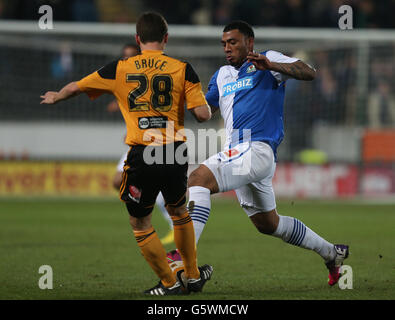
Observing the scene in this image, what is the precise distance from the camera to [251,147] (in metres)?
6.09

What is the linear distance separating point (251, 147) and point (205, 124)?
Result: 1107 centimetres

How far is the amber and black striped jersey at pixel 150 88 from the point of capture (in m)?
5.28

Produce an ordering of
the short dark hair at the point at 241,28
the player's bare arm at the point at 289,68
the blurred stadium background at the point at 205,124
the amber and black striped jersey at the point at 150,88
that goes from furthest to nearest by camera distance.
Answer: the blurred stadium background at the point at 205,124 → the short dark hair at the point at 241,28 → the player's bare arm at the point at 289,68 → the amber and black striped jersey at the point at 150,88

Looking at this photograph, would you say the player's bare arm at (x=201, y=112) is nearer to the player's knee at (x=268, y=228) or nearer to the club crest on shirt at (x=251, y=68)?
the club crest on shirt at (x=251, y=68)

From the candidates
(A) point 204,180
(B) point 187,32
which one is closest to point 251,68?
(A) point 204,180

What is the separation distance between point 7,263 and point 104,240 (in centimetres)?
249

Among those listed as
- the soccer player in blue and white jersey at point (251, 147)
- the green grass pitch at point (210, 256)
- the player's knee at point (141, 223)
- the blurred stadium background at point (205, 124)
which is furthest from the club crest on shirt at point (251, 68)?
the blurred stadium background at point (205, 124)

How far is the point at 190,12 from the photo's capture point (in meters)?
19.8

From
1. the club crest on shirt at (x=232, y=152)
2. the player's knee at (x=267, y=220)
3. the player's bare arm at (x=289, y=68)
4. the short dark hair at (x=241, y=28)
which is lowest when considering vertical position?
the player's knee at (x=267, y=220)

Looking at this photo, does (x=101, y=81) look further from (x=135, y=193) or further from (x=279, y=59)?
(x=279, y=59)

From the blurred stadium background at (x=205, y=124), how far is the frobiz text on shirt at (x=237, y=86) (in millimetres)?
10290

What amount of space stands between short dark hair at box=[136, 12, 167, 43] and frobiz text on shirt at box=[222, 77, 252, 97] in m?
1.20

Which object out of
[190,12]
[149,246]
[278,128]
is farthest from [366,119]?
[149,246]

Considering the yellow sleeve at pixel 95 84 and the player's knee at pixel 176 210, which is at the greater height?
the yellow sleeve at pixel 95 84
